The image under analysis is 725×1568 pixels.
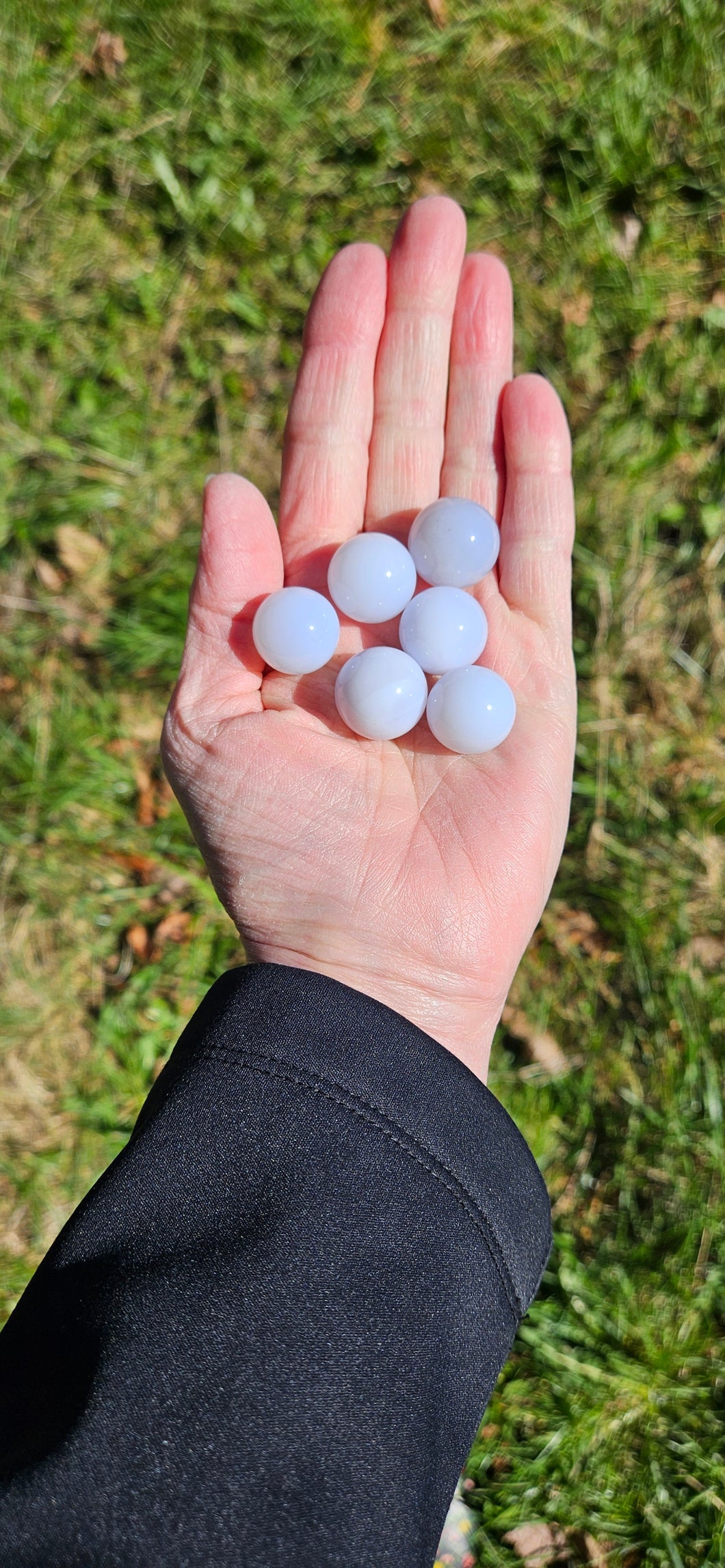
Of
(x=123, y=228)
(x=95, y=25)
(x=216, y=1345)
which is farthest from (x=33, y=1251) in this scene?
(x=95, y=25)

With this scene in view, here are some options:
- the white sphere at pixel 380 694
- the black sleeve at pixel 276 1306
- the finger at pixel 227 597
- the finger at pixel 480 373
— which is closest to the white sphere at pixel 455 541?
the finger at pixel 480 373

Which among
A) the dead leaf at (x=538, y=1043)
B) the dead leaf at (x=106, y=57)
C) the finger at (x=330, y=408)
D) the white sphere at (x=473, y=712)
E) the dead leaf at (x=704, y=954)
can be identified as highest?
the dead leaf at (x=106, y=57)

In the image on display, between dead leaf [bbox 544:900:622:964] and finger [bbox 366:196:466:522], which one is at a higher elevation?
finger [bbox 366:196:466:522]

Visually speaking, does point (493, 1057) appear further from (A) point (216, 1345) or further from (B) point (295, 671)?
(A) point (216, 1345)

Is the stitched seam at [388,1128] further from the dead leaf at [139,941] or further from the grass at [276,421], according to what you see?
the dead leaf at [139,941]

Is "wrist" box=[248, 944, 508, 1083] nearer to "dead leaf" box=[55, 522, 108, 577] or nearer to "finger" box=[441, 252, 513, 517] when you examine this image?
"finger" box=[441, 252, 513, 517]

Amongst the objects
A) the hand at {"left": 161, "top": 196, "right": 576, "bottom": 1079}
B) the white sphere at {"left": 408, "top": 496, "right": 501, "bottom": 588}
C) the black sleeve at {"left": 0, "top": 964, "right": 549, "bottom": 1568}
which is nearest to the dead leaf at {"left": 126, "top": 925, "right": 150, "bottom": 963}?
the hand at {"left": 161, "top": 196, "right": 576, "bottom": 1079}

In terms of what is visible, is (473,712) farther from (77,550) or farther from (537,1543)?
(537,1543)
